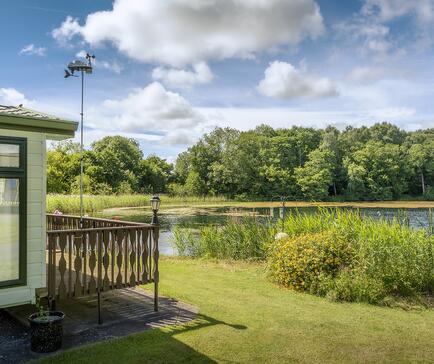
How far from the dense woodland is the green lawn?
37515mm

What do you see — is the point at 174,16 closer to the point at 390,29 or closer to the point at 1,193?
the point at 390,29

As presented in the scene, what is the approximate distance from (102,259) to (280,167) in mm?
43957

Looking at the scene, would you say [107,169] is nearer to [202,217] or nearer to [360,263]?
[202,217]

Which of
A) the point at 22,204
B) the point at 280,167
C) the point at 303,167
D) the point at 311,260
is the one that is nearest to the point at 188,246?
the point at 311,260

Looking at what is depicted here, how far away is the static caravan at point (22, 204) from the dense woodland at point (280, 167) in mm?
38337

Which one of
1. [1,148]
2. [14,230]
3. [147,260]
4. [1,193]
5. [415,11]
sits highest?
[415,11]

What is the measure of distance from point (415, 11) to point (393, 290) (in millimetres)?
8814

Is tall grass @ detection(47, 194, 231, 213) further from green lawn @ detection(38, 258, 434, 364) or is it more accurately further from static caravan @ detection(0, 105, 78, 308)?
static caravan @ detection(0, 105, 78, 308)

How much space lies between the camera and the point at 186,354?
4.14m

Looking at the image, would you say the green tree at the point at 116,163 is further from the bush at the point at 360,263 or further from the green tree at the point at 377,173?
the bush at the point at 360,263

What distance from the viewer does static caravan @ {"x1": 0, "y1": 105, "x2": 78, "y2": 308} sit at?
4.33 meters

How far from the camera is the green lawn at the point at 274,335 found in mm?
4121

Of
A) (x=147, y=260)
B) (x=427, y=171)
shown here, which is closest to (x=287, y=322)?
(x=147, y=260)

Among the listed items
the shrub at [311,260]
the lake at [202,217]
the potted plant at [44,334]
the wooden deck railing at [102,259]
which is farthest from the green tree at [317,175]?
the potted plant at [44,334]
